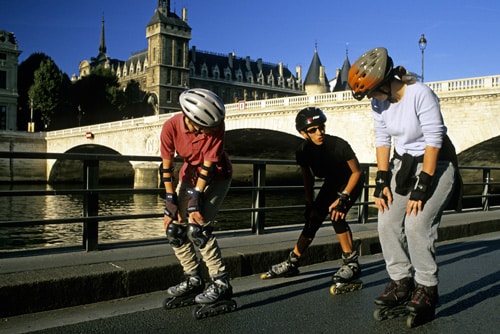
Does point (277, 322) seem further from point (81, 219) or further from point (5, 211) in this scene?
point (5, 211)

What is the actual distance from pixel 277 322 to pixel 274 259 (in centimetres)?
169

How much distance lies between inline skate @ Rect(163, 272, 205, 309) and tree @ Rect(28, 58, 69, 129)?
6180cm

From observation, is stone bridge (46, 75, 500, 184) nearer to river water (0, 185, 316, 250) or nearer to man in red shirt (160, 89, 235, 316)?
river water (0, 185, 316, 250)

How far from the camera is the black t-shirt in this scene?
14.2 ft

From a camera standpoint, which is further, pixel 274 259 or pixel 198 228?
pixel 274 259

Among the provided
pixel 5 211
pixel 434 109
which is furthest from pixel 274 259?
pixel 5 211

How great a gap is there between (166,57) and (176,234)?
82.9 meters

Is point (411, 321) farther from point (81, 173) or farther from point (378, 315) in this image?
point (81, 173)

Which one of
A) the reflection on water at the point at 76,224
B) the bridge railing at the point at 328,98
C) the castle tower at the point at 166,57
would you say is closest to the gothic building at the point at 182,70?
the castle tower at the point at 166,57

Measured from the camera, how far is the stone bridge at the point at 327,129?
23719 millimetres

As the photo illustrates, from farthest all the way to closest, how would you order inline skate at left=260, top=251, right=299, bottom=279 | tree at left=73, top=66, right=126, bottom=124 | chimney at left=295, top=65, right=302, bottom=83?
chimney at left=295, top=65, right=302, bottom=83 < tree at left=73, top=66, right=126, bottom=124 < inline skate at left=260, top=251, right=299, bottom=279

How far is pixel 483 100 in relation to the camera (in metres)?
23.5

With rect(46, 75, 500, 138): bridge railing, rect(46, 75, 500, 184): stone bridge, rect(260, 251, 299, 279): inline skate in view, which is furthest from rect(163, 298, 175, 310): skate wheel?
rect(46, 75, 500, 138): bridge railing

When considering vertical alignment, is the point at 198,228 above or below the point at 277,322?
above
